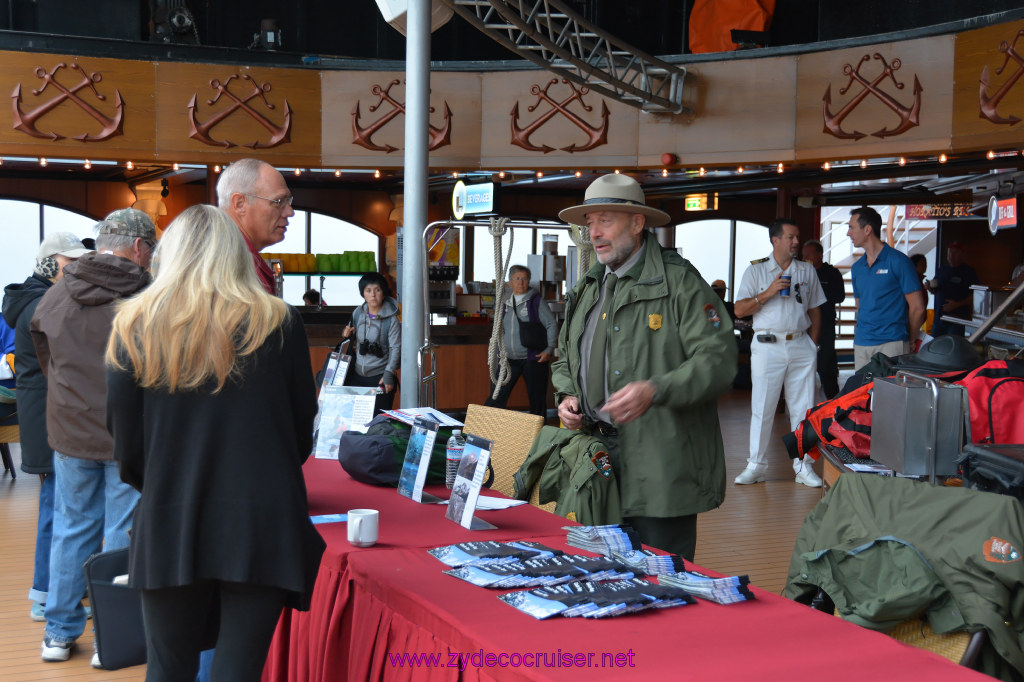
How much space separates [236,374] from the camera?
198cm

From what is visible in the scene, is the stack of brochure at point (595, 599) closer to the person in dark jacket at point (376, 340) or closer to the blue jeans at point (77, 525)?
the blue jeans at point (77, 525)

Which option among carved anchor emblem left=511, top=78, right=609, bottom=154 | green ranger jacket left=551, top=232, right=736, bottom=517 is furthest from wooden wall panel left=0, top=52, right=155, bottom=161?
green ranger jacket left=551, top=232, right=736, bottom=517

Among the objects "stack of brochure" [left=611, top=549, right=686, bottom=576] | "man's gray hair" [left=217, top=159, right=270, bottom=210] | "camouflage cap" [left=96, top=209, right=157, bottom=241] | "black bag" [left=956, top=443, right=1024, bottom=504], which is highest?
"man's gray hair" [left=217, top=159, right=270, bottom=210]

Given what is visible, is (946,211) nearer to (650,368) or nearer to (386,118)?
(386,118)

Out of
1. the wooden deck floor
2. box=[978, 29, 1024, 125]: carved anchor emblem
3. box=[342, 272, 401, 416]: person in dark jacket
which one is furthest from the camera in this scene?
box=[342, 272, 401, 416]: person in dark jacket

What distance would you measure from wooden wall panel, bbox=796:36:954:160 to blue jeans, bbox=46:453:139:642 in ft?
22.6

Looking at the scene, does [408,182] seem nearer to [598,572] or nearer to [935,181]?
[598,572]

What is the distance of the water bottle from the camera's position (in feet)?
10.3

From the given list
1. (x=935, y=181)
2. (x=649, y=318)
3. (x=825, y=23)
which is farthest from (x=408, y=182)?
(x=935, y=181)

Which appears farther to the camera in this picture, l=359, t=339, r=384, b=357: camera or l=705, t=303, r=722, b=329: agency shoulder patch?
l=359, t=339, r=384, b=357: camera

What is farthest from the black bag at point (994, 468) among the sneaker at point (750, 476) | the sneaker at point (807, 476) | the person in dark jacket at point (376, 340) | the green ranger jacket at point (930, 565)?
the person in dark jacket at point (376, 340)

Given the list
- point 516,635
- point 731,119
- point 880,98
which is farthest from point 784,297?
point 516,635

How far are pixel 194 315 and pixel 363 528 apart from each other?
931 millimetres

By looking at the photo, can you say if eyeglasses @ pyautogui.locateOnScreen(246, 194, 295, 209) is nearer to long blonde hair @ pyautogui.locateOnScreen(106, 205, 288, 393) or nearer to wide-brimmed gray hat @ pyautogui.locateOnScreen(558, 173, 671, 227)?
wide-brimmed gray hat @ pyautogui.locateOnScreen(558, 173, 671, 227)
